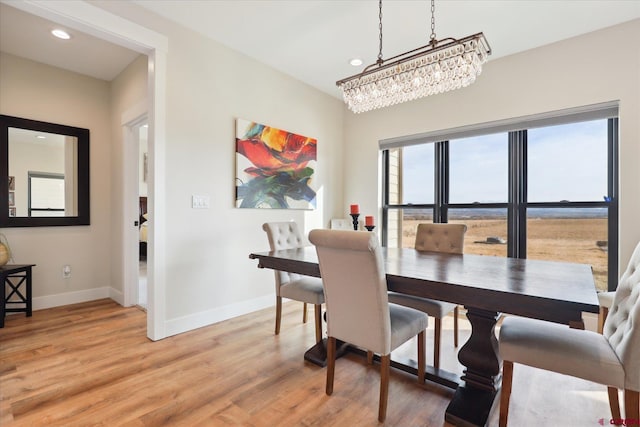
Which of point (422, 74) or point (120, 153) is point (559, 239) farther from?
point (120, 153)

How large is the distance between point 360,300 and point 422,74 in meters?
1.53

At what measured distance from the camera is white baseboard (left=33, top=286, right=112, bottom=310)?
131 inches

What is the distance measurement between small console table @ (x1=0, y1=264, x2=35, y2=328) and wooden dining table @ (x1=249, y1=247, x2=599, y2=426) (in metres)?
2.62

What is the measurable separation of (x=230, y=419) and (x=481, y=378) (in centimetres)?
136

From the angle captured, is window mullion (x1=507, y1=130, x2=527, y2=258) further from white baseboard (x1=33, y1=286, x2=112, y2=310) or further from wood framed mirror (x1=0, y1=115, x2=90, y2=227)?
wood framed mirror (x1=0, y1=115, x2=90, y2=227)

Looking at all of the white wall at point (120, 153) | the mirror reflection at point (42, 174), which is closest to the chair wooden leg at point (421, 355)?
the white wall at point (120, 153)

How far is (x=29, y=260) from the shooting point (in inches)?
129

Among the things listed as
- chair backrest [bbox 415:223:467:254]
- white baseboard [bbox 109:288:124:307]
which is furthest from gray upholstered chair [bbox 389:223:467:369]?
white baseboard [bbox 109:288:124:307]

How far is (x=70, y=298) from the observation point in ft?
11.5

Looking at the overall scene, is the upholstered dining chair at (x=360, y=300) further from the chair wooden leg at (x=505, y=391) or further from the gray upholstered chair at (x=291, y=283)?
the gray upholstered chair at (x=291, y=283)

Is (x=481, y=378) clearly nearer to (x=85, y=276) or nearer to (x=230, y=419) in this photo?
(x=230, y=419)

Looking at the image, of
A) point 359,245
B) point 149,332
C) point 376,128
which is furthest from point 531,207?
point 149,332

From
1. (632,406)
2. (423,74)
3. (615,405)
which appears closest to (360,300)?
(632,406)

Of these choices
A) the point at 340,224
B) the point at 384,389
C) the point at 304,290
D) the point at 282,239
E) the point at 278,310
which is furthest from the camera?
the point at 340,224
